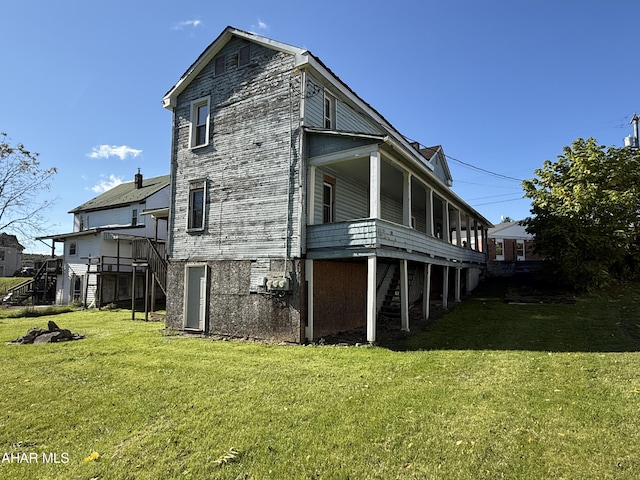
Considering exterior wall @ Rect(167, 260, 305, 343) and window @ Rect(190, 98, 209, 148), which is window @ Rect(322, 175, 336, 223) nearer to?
exterior wall @ Rect(167, 260, 305, 343)

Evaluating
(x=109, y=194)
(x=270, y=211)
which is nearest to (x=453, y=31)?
(x=270, y=211)

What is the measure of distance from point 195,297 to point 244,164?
4.83m

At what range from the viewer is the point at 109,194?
113ft

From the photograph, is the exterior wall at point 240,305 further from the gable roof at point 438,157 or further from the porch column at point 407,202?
the gable roof at point 438,157

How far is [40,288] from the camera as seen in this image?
28344 mm

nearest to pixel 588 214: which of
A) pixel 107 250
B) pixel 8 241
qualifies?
pixel 107 250

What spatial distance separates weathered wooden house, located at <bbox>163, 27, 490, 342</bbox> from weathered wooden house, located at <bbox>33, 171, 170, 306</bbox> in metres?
9.49

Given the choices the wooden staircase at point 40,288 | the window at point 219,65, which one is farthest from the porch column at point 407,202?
the wooden staircase at point 40,288

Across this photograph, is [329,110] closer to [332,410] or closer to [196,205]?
[196,205]

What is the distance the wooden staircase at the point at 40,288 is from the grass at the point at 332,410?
69.0ft

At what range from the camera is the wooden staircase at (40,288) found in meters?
27.6

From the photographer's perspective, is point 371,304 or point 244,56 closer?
point 371,304

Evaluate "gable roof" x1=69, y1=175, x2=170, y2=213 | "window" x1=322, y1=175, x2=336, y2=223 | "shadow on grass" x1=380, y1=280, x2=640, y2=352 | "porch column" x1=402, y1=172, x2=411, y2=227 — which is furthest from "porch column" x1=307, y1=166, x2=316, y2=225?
"gable roof" x1=69, y1=175, x2=170, y2=213

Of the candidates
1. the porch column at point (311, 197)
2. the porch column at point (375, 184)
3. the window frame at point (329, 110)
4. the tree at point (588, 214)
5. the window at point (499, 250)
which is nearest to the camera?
the porch column at point (375, 184)
